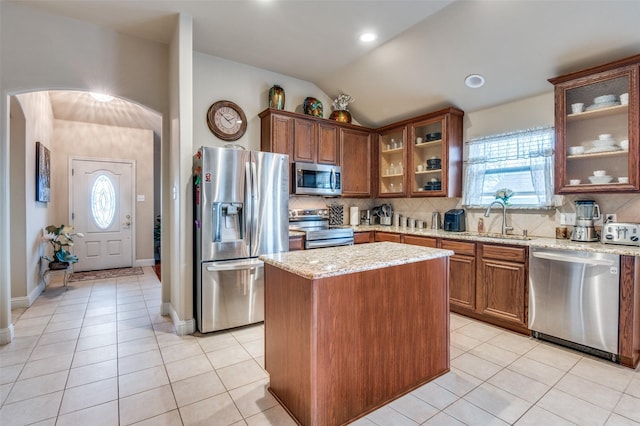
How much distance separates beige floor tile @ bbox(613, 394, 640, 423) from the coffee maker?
1.35 m

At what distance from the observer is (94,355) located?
2.59 metres

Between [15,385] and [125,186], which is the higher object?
[125,186]

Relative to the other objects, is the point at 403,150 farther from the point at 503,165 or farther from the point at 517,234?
the point at 517,234

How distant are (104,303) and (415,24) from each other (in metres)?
4.87

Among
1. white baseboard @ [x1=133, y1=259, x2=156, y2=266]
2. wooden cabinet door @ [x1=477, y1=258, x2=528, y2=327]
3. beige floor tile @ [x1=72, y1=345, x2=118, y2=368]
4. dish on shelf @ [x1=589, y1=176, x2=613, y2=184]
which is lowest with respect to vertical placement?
beige floor tile @ [x1=72, y1=345, x2=118, y2=368]

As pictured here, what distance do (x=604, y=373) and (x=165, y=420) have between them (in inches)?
121

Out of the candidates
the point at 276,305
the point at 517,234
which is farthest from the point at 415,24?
the point at 276,305

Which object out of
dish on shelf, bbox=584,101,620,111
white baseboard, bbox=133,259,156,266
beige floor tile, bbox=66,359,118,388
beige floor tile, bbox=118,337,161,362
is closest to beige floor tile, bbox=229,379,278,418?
beige floor tile, bbox=66,359,118,388

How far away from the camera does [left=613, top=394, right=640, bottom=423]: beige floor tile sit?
185cm

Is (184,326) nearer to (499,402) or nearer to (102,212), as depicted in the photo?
(499,402)

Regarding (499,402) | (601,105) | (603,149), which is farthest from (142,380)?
(601,105)

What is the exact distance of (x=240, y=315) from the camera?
3.13m

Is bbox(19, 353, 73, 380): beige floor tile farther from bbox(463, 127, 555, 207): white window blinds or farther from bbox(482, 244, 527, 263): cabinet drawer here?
bbox(463, 127, 555, 207): white window blinds

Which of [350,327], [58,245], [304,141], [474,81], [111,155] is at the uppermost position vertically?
[474,81]
